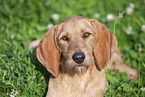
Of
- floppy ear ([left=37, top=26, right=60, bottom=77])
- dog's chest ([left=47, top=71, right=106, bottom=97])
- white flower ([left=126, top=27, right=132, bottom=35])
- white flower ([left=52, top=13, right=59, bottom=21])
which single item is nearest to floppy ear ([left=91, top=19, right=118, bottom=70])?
dog's chest ([left=47, top=71, right=106, bottom=97])

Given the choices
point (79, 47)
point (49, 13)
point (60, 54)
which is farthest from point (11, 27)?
point (79, 47)

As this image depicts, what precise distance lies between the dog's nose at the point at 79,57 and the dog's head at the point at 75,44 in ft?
0.33

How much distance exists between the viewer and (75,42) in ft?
11.0

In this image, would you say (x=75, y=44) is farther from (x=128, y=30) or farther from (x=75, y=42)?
(x=128, y=30)

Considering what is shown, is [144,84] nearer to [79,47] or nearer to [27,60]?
[79,47]

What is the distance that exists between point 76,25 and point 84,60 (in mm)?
583

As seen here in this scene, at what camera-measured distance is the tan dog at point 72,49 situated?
341cm

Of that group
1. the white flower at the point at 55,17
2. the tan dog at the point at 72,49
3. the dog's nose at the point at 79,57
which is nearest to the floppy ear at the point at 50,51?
the tan dog at the point at 72,49

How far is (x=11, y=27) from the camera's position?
21.4ft

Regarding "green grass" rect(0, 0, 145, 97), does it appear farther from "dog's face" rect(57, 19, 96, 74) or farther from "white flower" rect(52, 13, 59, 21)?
"dog's face" rect(57, 19, 96, 74)

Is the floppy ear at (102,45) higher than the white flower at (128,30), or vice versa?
the white flower at (128,30)

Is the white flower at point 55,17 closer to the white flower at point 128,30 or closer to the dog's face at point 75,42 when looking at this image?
the white flower at point 128,30

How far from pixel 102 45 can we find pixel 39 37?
283 centimetres

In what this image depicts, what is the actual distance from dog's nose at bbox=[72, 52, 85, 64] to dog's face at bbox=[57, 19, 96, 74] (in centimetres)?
6
